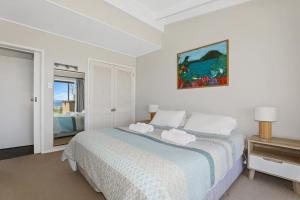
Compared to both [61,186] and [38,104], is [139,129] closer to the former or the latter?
[61,186]

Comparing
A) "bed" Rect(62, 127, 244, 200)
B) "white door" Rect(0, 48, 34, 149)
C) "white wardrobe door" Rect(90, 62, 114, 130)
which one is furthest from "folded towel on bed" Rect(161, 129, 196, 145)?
Result: "white door" Rect(0, 48, 34, 149)

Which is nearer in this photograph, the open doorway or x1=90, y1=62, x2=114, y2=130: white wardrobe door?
the open doorway

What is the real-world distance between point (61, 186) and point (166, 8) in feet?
12.2

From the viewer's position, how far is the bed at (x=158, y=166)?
105 cm

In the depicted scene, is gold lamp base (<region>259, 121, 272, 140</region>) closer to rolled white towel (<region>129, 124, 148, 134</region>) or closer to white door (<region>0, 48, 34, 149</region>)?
rolled white towel (<region>129, 124, 148, 134</region>)

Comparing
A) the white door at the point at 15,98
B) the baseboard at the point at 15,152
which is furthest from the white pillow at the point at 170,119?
the white door at the point at 15,98

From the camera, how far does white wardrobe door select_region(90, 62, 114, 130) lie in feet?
12.3

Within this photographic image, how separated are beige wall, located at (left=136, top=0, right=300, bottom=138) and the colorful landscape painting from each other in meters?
0.11

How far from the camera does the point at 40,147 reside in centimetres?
306

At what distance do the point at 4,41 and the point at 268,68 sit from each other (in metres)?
4.35

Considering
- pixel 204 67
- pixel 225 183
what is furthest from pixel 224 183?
pixel 204 67

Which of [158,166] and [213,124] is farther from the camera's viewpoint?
[213,124]

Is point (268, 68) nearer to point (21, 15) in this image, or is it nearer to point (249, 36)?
point (249, 36)

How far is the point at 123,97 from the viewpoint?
4.38 meters
